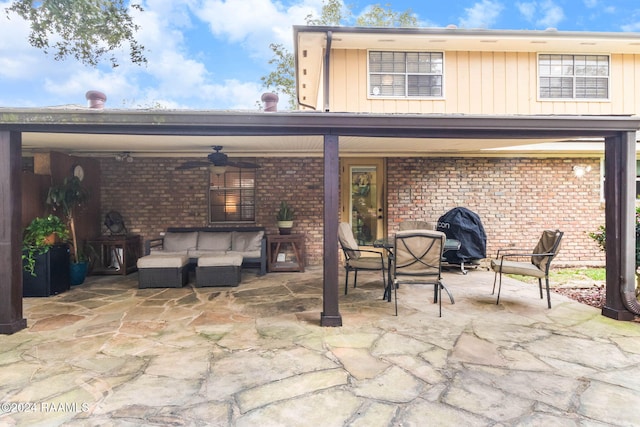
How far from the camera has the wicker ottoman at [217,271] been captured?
543 cm

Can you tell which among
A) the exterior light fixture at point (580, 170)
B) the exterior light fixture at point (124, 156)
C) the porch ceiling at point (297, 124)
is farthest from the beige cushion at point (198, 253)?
the exterior light fixture at point (580, 170)

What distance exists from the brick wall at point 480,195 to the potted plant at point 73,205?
210 cm

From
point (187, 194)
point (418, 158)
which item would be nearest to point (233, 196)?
point (187, 194)

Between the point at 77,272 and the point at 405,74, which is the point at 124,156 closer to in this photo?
the point at 77,272

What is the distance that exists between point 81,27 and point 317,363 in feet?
28.1

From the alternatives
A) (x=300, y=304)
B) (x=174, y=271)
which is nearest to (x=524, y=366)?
(x=300, y=304)

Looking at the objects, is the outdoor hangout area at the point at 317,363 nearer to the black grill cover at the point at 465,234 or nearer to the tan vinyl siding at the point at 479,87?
the black grill cover at the point at 465,234

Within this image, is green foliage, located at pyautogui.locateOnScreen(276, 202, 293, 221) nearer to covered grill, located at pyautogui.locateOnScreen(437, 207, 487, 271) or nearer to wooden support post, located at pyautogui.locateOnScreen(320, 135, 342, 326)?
covered grill, located at pyautogui.locateOnScreen(437, 207, 487, 271)

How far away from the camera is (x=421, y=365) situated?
2.82m

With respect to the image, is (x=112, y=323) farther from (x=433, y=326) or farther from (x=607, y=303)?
(x=607, y=303)

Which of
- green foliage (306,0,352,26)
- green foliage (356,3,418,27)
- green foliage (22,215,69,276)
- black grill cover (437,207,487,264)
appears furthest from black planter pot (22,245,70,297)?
green foliage (356,3,418,27)

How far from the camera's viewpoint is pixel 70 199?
567 centimetres

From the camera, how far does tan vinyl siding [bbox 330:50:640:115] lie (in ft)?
21.7

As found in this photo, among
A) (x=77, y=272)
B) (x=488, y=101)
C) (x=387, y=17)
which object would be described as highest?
(x=387, y=17)
